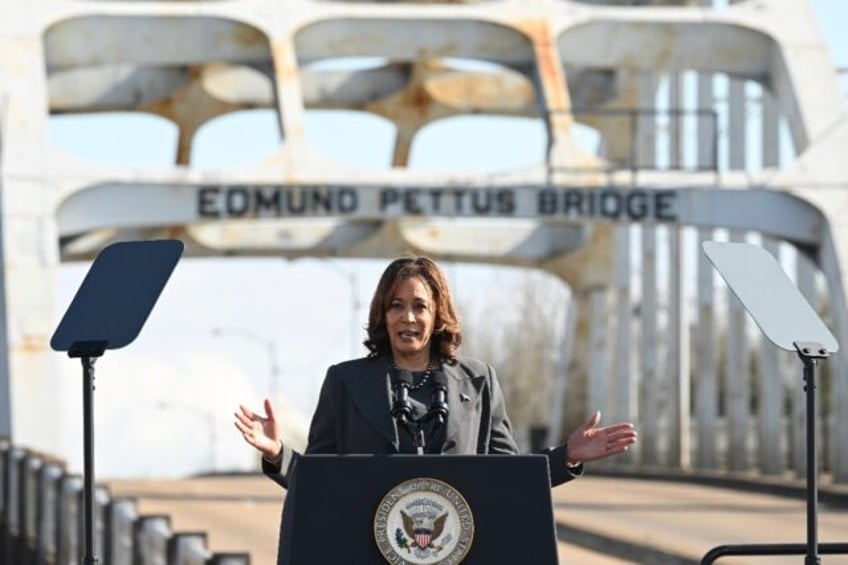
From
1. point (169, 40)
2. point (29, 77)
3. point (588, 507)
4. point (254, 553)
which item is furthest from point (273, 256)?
point (254, 553)

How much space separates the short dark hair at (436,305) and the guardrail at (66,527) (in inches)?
264

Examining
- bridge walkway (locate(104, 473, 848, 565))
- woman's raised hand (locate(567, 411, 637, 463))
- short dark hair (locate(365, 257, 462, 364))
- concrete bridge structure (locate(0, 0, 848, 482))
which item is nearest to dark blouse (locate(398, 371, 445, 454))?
short dark hair (locate(365, 257, 462, 364))

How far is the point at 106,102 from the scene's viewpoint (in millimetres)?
62406

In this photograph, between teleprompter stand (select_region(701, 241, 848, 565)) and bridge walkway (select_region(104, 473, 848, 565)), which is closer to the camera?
teleprompter stand (select_region(701, 241, 848, 565))

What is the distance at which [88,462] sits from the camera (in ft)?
26.3

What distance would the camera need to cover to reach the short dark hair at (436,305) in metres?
7.96

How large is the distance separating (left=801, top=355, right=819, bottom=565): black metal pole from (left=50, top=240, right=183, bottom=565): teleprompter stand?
210 cm

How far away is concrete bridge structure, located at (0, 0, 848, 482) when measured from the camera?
4341 cm

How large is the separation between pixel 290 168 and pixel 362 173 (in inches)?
54.7

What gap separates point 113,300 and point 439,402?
1.30 m

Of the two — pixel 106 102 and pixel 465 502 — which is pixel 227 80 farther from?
pixel 465 502

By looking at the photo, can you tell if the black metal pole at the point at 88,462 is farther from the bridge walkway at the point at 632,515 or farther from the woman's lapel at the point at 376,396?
the bridge walkway at the point at 632,515

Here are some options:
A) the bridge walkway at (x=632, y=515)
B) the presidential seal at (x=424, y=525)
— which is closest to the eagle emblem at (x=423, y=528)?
the presidential seal at (x=424, y=525)

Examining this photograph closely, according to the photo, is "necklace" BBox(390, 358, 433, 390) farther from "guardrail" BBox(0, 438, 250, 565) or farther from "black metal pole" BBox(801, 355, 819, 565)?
"guardrail" BBox(0, 438, 250, 565)
